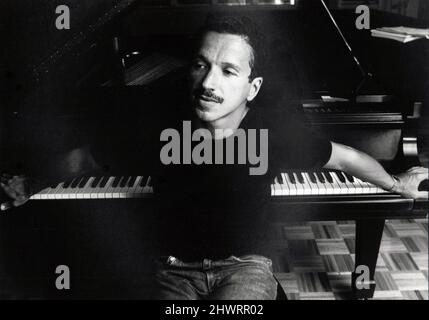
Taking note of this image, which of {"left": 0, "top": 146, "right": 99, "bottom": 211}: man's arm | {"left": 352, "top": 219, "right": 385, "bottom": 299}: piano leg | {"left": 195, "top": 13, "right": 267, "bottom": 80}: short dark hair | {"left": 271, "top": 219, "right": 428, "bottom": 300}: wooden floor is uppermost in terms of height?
{"left": 195, "top": 13, "right": 267, "bottom": 80}: short dark hair

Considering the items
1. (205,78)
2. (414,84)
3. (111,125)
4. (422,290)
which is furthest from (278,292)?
(414,84)

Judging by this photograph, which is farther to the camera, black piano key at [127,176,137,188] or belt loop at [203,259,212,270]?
black piano key at [127,176,137,188]

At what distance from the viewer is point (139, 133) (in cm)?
183

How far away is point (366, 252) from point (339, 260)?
0.52 metres

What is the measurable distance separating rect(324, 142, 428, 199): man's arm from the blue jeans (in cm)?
48

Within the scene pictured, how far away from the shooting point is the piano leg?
2.02 m

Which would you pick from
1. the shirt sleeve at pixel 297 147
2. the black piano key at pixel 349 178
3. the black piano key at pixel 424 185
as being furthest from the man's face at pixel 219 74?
the black piano key at pixel 424 185

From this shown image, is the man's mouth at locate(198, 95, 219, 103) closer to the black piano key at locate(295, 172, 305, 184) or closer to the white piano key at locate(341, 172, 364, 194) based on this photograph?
the black piano key at locate(295, 172, 305, 184)

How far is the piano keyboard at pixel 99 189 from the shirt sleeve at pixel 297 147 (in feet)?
1.67

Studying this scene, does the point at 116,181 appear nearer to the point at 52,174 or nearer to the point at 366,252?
the point at 52,174

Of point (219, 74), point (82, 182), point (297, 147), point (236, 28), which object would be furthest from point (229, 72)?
point (82, 182)

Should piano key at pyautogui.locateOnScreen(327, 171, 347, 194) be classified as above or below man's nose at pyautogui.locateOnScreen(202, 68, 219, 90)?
below

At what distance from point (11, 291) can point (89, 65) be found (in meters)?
1.20

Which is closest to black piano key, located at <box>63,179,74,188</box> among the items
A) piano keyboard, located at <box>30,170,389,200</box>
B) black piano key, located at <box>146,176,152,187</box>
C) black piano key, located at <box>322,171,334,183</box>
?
piano keyboard, located at <box>30,170,389,200</box>
